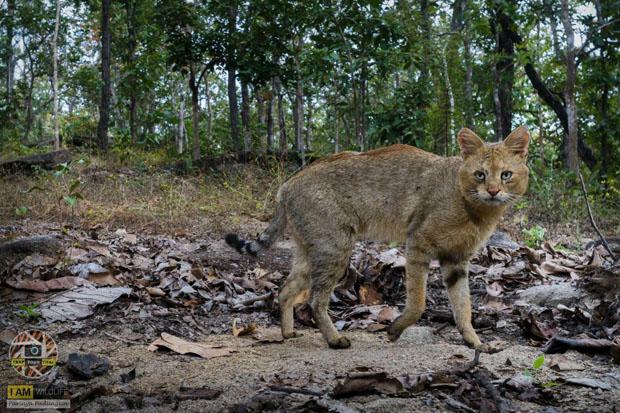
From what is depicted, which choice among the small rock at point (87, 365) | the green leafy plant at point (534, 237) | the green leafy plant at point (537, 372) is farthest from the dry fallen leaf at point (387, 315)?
the green leafy plant at point (534, 237)

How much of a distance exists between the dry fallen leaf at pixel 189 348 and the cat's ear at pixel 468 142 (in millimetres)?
2604

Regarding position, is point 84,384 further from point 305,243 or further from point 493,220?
point 493,220

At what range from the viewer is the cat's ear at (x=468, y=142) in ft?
16.2

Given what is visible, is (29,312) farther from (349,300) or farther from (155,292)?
(349,300)

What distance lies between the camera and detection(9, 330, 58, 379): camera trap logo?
3.52m

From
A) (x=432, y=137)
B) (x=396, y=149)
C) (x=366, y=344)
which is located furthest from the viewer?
(x=432, y=137)

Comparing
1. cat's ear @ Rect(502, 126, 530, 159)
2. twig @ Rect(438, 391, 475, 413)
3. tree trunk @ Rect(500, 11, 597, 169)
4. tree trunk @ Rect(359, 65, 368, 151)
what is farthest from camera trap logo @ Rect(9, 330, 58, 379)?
tree trunk @ Rect(500, 11, 597, 169)

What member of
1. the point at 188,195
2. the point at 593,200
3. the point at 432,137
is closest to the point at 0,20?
the point at 188,195

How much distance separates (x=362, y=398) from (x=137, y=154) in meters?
15.2

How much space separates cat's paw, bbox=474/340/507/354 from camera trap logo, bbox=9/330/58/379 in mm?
2977

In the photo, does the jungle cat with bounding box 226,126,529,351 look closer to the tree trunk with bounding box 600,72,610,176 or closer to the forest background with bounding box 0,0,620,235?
the forest background with bounding box 0,0,620,235

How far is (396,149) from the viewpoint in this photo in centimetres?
557

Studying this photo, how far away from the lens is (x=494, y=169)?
4.70 metres

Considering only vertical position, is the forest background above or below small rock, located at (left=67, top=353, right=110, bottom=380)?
above
